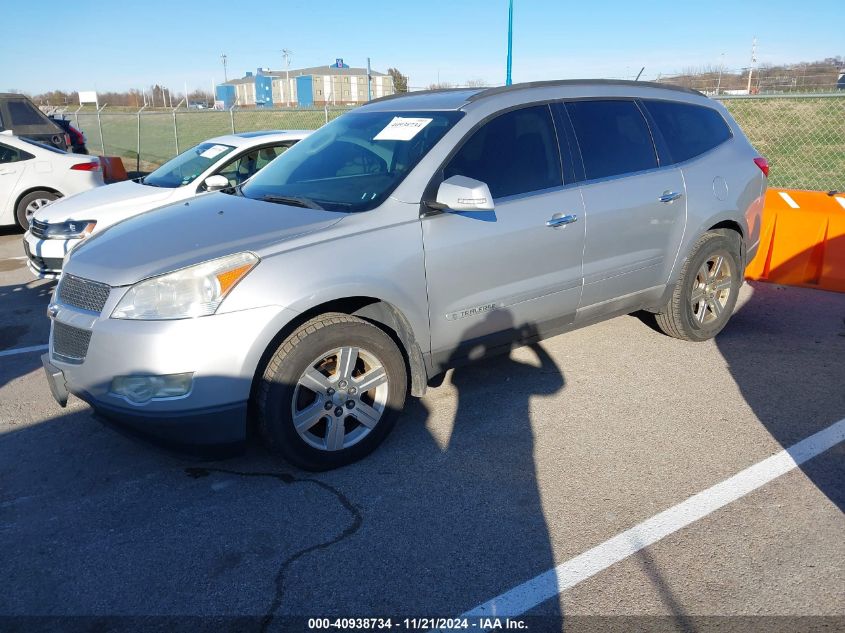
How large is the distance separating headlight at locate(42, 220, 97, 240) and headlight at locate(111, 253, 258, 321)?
4.15 m

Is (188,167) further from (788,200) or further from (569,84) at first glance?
(788,200)

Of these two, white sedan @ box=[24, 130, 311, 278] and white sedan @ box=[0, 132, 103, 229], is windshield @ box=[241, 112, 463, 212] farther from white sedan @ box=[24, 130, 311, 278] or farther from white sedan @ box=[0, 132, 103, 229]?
white sedan @ box=[0, 132, 103, 229]

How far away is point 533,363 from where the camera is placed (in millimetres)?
5152

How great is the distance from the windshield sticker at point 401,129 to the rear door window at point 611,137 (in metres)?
1.02

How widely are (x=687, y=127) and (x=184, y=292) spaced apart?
12.8 feet

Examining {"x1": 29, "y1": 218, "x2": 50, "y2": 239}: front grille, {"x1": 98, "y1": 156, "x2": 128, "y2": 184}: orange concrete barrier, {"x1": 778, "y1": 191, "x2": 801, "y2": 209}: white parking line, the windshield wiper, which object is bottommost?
{"x1": 98, "y1": 156, "x2": 128, "y2": 184}: orange concrete barrier

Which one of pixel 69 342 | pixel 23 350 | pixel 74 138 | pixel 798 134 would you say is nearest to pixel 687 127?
pixel 69 342

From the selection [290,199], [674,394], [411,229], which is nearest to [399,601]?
[411,229]

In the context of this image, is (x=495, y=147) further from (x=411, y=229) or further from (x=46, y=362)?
(x=46, y=362)

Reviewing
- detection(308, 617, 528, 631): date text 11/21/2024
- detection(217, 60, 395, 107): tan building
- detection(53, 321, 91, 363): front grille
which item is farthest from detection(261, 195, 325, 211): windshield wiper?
detection(217, 60, 395, 107): tan building

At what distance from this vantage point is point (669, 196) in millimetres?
4836

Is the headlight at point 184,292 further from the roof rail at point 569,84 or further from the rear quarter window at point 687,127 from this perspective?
the rear quarter window at point 687,127

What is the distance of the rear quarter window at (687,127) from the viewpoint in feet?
16.5

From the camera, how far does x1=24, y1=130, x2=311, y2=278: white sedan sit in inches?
270
